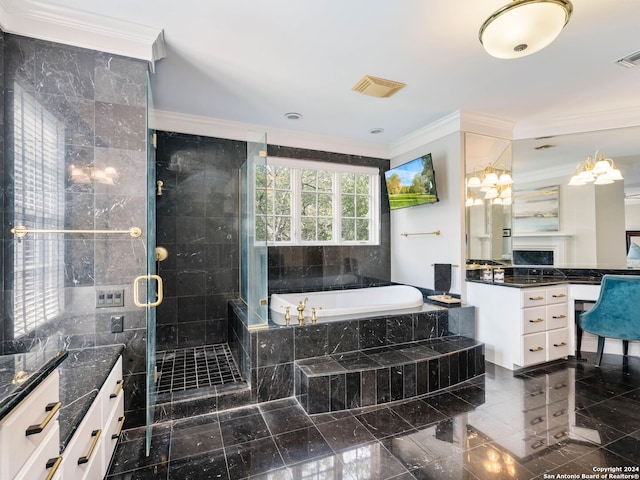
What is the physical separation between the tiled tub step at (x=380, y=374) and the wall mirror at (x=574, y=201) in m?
1.83

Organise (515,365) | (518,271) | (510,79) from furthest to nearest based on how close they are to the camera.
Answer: (518,271) < (515,365) < (510,79)

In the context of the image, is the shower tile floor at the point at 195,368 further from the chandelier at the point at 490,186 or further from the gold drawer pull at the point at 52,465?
the chandelier at the point at 490,186

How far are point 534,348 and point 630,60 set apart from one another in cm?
253

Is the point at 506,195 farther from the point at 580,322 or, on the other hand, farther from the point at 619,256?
the point at 580,322

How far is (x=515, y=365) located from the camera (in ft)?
9.61

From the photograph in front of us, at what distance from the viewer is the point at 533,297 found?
295cm

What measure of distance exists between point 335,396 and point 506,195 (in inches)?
120

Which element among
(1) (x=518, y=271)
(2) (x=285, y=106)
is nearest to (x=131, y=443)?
(2) (x=285, y=106)

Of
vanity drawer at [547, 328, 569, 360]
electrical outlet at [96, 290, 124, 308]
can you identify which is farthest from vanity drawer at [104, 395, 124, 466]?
vanity drawer at [547, 328, 569, 360]

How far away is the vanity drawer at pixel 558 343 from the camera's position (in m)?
3.04

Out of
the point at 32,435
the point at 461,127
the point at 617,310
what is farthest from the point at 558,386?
the point at 32,435

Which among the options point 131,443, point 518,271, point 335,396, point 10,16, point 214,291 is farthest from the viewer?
point 518,271

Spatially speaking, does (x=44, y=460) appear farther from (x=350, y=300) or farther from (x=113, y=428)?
(x=350, y=300)

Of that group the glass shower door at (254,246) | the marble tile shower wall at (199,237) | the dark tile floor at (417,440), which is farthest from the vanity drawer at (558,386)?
the marble tile shower wall at (199,237)
